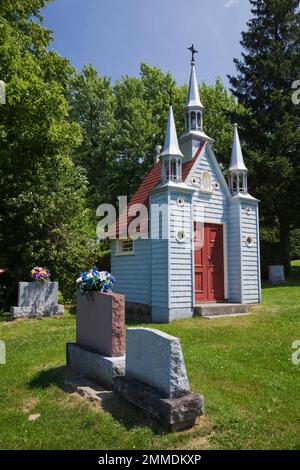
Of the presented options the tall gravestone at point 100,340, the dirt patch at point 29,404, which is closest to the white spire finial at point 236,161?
the tall gravestone at point 100,340

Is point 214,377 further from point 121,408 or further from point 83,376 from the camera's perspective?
point 83,376

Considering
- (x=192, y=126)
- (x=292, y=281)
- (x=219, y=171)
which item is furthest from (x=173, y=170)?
(x=292, y=281)

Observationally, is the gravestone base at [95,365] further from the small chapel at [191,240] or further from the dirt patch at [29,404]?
the small chapel at [191,240]

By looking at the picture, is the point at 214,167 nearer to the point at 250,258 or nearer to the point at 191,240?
the point at 191,240

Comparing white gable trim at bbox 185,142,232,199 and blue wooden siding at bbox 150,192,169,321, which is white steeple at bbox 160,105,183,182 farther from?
blue wooden siding at bbox 150,192,169,321

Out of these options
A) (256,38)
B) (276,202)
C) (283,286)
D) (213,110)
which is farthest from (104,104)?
(283,286)

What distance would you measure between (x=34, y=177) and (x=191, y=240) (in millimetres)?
9459

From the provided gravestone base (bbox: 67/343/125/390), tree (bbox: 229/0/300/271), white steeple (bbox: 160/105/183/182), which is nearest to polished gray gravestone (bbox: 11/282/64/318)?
white steeple (bbox: 160/105/183/182)

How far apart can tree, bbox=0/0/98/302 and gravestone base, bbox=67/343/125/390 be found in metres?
10.0

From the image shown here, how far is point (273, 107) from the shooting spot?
23.5 m

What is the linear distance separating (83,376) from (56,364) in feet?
3.89

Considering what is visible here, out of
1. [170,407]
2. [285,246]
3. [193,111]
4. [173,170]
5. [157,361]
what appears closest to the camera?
[170,407]

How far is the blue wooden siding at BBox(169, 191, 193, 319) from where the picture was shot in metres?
12.1

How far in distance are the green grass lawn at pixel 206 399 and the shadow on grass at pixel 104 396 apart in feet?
0.06
